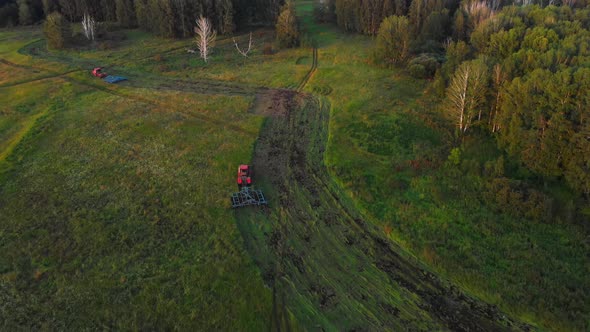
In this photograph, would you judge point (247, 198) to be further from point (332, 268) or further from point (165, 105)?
Result: point (165, 105)

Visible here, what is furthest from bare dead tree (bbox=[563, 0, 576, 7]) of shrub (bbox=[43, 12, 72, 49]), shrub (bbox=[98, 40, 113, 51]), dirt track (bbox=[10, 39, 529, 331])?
shrub (bbox=[43, 12, 72, 49])

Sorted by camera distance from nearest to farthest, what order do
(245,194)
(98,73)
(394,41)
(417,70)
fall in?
(245,194)
(417,70)
(394,41)
(98,73)

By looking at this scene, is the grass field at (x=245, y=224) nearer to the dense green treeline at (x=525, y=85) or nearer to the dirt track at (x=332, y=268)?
the dirt track at (x=332, y=268)

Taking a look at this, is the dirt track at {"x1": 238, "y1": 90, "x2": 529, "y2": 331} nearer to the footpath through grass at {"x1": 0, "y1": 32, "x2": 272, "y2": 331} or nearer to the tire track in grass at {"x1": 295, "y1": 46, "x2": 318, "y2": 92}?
the footpath through grass at {"x1": 0, "y1": 32, "x2": 272, "y2": 331}

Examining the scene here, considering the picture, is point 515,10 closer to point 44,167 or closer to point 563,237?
point 563,237

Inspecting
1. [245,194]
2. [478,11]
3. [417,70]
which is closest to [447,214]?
[245,194]
